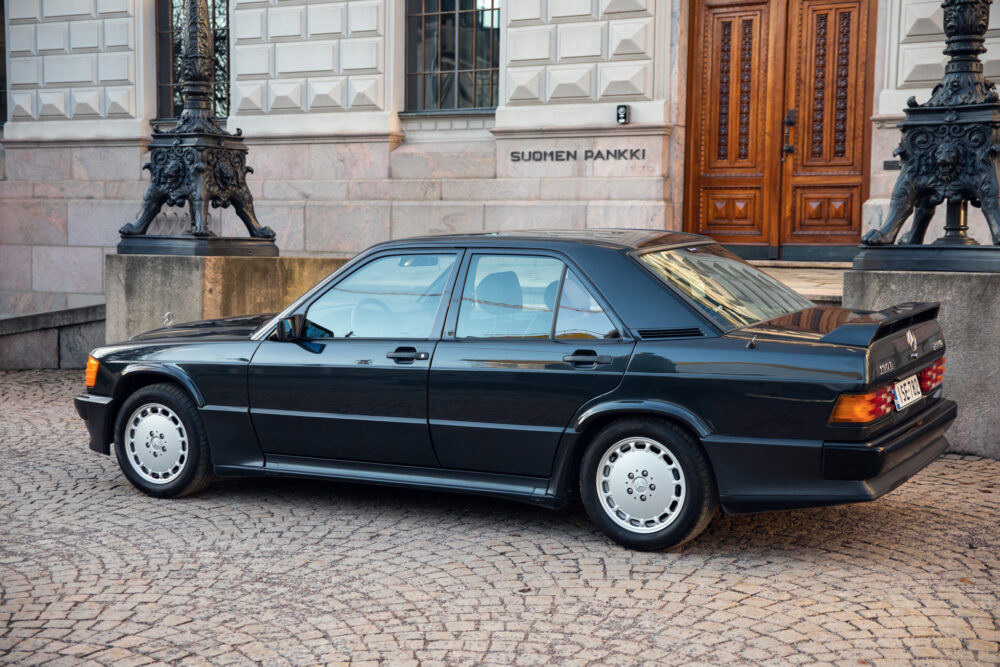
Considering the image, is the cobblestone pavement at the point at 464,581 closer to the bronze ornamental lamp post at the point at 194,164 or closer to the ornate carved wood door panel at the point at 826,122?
the bronze ornamental lamp post at the point at 194,164

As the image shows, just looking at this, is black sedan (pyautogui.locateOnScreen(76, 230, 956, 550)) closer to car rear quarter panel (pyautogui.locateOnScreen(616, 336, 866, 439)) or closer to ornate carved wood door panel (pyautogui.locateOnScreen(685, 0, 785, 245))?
car rear quarter panel (pyautogui.locateOnScreen(616, 336, 866, 439))

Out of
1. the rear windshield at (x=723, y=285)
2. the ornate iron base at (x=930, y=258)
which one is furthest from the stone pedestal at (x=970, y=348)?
the rear windshield at (x=723, y=285)

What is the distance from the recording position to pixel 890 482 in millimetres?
5211

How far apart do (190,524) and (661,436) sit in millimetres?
2563

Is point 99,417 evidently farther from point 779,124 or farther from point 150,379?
point 779,124

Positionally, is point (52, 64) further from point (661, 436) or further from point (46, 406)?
point (661, 436)

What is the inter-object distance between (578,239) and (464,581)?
186 cm

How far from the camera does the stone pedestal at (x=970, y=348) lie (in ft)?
25.4

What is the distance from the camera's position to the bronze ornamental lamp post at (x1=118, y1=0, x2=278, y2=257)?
1127 cm

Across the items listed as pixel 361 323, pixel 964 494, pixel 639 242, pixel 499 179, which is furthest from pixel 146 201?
pixel 964 494

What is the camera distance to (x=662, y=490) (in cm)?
541

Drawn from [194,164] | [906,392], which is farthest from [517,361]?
[194,164]

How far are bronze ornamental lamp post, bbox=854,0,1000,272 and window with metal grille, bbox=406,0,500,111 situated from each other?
306 inches

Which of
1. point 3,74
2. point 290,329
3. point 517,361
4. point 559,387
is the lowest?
point 559,387
